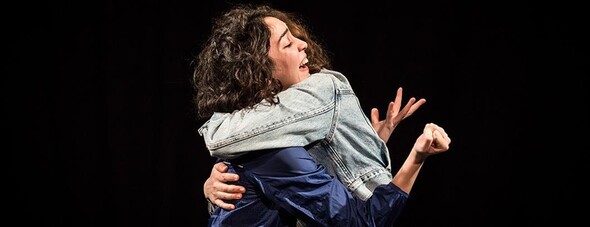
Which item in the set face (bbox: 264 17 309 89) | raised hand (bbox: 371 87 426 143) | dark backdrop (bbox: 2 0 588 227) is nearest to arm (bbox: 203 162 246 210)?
face (bbox: 264 17 309 89)

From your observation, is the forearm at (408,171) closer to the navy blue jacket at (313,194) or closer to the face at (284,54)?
the navy blue jacket at (313,194)

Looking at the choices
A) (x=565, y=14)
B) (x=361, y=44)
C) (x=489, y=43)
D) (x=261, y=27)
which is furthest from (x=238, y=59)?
(x=565, y=14)

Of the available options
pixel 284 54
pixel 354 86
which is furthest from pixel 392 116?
pixel 354 86

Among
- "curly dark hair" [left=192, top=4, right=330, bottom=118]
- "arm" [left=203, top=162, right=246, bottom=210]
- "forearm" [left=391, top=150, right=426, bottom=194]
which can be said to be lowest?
"arm" [left=203, top=162, right=246, bottom=210]

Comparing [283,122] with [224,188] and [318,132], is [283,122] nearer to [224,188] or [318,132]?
[318,132]

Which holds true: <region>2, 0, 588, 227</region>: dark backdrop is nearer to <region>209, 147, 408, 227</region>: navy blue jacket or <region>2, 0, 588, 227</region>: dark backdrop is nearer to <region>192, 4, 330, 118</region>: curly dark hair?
<region>192, 4, 330, 118</region>: curly dark hair

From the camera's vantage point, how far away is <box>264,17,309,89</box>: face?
46.8 inches

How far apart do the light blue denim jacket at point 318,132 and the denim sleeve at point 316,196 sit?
0.03m

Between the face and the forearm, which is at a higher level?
the face

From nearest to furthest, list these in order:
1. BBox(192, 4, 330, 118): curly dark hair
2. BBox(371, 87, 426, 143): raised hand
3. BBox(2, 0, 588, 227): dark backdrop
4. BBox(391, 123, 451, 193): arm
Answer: BBox(391, 123, 451, 193): arm < BBox(192, 4, 330, 118): curly dark hair < BBox(371, 87, 426, 143): raised hand < BBox(2, 0, 588, 227): dark backdrop

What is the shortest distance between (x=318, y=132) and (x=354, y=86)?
1.08 metres

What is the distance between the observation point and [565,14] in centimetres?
207

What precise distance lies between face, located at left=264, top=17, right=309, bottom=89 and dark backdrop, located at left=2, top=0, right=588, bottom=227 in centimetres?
94

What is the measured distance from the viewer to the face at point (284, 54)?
1.19 m
